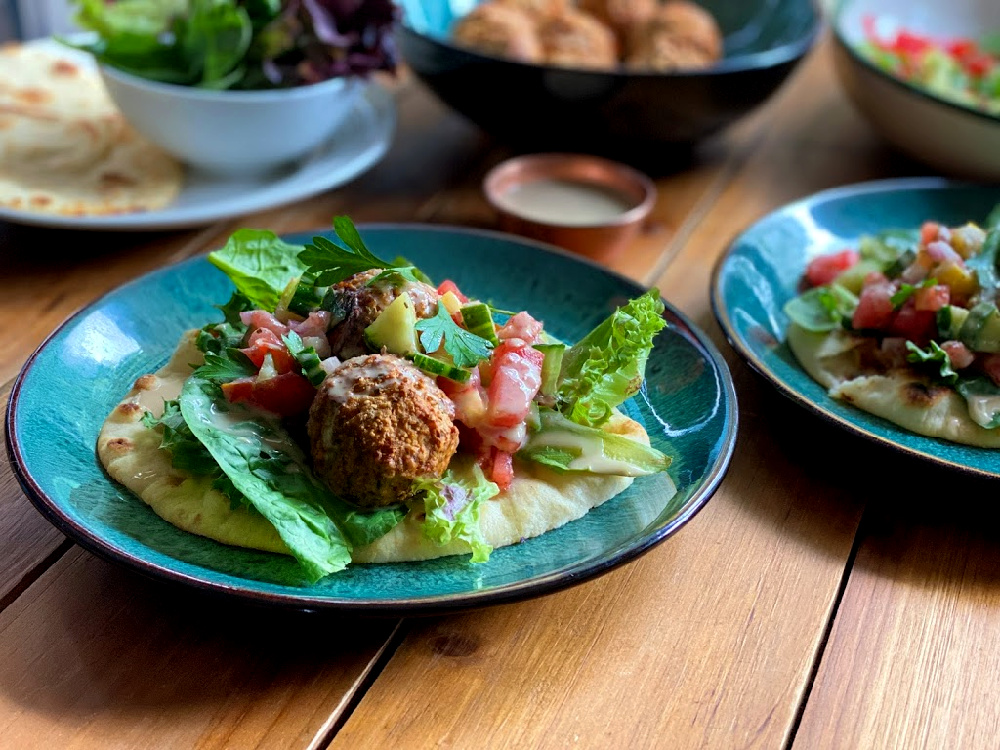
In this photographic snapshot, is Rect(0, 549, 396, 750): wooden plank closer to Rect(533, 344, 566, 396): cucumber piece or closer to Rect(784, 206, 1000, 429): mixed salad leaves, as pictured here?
Rect(533, 344, 566, 396): cucumber piece

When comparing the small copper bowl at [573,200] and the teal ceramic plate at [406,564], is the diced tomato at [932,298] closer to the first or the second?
the teal ceramic plate at [406,564]

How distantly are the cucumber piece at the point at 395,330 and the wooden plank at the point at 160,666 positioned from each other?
57cm

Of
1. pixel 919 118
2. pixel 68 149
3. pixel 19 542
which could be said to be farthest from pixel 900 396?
pixel 68 149

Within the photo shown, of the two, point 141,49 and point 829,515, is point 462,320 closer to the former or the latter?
point 829,515

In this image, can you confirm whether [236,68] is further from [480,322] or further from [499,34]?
[480,322]

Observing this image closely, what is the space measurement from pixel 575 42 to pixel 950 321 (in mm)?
2089

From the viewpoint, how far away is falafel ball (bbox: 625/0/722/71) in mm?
4145

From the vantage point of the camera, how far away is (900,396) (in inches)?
101

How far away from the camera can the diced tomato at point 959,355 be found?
2.66 meters

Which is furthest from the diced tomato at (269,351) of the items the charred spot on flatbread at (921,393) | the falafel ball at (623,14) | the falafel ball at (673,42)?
the falafel ball at (623,14)

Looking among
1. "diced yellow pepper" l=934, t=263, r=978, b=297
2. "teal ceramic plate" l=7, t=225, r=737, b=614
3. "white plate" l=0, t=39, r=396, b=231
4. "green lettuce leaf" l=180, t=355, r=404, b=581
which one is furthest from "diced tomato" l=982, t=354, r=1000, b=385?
"white plate" l=0, t=39, r=396, b=231

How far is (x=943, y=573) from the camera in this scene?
2332mm

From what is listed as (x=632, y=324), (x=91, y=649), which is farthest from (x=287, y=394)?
(x=632, y=324)

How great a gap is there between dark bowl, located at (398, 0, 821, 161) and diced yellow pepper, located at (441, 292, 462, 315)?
1668 mm
